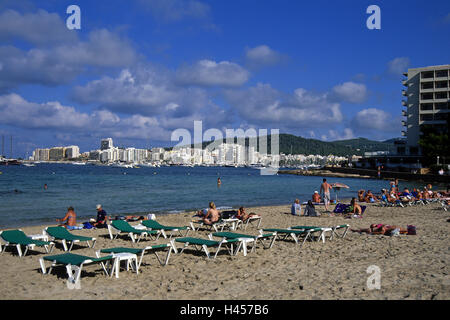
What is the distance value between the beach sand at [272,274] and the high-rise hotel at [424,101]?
6823 cm

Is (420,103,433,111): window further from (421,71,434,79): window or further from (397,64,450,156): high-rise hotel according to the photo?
(421,71,434,79): window

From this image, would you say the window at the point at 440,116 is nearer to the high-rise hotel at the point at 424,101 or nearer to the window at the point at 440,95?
the high-rise hotel at the point at 424,101

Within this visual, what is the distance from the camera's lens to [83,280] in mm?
7195

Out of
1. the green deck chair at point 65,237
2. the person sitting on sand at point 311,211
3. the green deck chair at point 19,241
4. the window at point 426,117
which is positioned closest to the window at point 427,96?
the window at point 426,117

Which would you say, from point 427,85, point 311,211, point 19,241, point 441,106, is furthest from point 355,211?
point 427,85

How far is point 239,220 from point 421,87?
72.4 m

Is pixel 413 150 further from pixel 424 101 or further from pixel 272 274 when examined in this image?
pixel 272 274

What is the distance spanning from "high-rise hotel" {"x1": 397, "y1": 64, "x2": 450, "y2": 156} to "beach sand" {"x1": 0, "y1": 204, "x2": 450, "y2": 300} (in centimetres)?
6823

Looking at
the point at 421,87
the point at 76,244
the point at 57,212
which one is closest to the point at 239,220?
the point at 76,244

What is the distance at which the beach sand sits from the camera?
20.6 ft

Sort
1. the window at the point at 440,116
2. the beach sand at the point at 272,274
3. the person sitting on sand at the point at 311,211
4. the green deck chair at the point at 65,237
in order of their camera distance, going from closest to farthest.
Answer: the beach sand at the point at 272,274, the green deck chair at the point at 65,237, the person sitting on sand at the point at 311,211, the window at the point at 440,116

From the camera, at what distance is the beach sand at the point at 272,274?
6.28 metres
